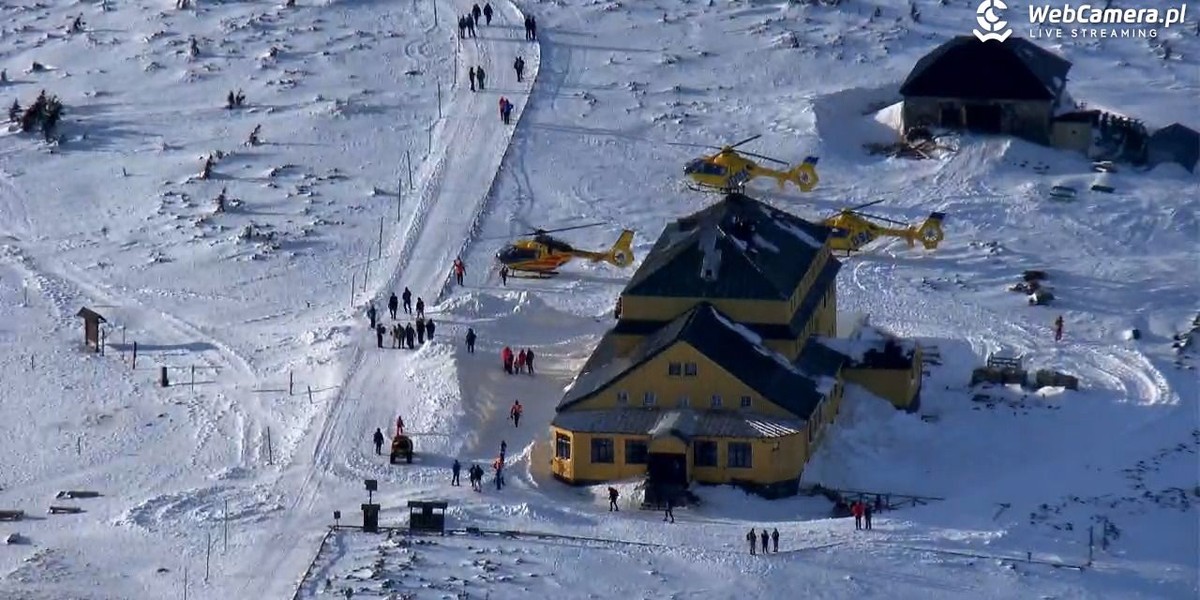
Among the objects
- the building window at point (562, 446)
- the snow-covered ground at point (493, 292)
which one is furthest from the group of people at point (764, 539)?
the building window at point (562, 446)

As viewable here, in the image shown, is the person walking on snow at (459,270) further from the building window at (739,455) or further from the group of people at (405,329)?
the building window at (739,455)

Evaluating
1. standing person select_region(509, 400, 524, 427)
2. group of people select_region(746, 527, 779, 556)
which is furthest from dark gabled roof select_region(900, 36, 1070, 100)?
group of people select_region(746, 527, 779, 556)

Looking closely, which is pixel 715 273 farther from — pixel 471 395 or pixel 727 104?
pixel 727 104

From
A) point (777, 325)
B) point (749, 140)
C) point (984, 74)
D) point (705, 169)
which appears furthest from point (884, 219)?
point (777, 325)

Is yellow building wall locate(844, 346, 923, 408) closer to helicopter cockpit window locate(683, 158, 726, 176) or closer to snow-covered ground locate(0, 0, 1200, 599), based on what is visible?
snow-covered ground locate(0, 0, 1200, 599)

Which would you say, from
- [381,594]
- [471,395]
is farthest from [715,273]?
[381,594]

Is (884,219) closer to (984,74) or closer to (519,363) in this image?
(984,74)
